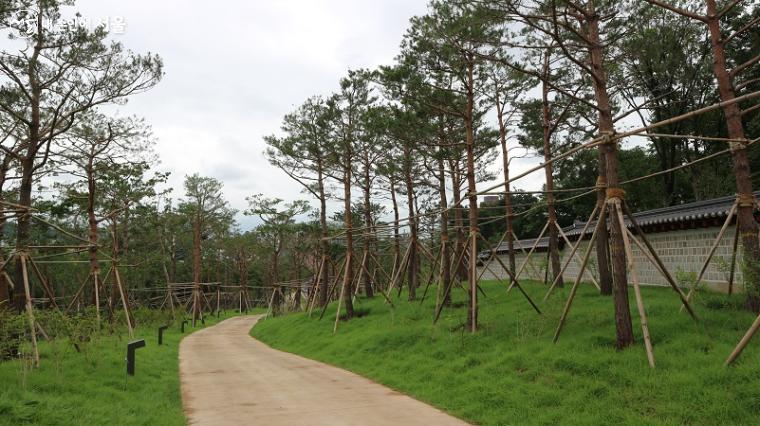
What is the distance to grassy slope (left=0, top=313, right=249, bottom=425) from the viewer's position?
6.34 meters

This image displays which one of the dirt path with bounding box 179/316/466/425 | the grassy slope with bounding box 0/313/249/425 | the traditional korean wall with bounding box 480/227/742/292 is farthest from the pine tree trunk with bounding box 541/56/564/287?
the grassy slope with bounding box 0/313/249/425

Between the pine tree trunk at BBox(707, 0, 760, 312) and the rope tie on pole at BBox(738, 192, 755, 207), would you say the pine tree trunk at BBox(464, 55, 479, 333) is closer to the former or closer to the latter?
the pine tree trunk at BBox(707, 0, 760, 312)

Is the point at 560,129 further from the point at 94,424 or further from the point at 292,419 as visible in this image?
the point at 94,424

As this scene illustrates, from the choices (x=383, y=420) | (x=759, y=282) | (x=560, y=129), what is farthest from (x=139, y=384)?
(x=560, y=129)

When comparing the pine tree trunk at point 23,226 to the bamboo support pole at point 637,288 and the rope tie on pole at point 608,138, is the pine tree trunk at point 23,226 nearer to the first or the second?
the rope tie on pole at point 608,138

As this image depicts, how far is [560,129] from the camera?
18578 millimetres

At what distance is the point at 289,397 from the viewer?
8.39 metres

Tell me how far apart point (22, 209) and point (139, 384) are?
419 centimetres

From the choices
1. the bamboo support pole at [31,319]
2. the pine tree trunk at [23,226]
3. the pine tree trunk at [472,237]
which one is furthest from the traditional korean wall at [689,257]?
the pine tree trunk at [23,226]

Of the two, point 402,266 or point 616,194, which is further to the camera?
point 402,266

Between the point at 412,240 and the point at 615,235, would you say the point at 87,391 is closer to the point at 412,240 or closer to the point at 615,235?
the point at 615,235

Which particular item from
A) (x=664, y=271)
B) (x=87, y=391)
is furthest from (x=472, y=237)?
(x=87, y=391)

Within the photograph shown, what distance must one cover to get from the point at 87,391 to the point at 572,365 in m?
7.62

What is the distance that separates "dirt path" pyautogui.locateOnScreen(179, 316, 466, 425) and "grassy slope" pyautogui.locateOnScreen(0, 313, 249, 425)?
0.43 m
